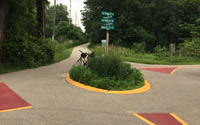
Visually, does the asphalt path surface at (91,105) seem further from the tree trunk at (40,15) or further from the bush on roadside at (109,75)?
the tree trunk at (40,15)

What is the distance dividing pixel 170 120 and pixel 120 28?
132 feet

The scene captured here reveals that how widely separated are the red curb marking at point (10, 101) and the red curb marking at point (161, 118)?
10.6ft

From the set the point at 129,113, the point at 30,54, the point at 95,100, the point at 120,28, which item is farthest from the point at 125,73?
the point at 120,28

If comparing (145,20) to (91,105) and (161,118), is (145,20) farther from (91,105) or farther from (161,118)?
(161,118)

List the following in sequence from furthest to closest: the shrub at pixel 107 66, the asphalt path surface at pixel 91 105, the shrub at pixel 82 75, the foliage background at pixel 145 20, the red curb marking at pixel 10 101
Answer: the foliage background at pixel 145 20, the shrub at pixel 107 66, the shrub at pixel 82 75, the red curb marking at pixel 10 101, the asphalt path surface at pixel 91 105

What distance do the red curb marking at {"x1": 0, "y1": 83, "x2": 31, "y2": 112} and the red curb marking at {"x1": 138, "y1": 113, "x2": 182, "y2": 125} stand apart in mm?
3232

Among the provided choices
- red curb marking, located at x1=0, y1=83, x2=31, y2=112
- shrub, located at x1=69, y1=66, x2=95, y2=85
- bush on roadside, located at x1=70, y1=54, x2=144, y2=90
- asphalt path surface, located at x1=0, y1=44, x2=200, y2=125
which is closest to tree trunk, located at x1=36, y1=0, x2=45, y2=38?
shrub, located at x1=69, y1=66, x2=95, y2=85

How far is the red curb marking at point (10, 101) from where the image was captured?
473 centimetres

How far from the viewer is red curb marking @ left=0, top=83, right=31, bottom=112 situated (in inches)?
186

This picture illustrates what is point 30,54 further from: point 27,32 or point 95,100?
point 95,100

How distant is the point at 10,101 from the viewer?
16.9 ft

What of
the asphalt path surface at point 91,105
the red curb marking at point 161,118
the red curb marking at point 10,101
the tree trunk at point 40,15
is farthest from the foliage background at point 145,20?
the red curb marking at point 161,118

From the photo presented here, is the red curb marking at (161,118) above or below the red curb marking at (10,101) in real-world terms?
below

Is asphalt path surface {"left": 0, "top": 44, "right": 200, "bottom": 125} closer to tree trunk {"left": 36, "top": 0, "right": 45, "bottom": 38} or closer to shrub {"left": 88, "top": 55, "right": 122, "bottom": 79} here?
shrub {"left": 88, "top": 55, "right": 122, "bottom": 79}
